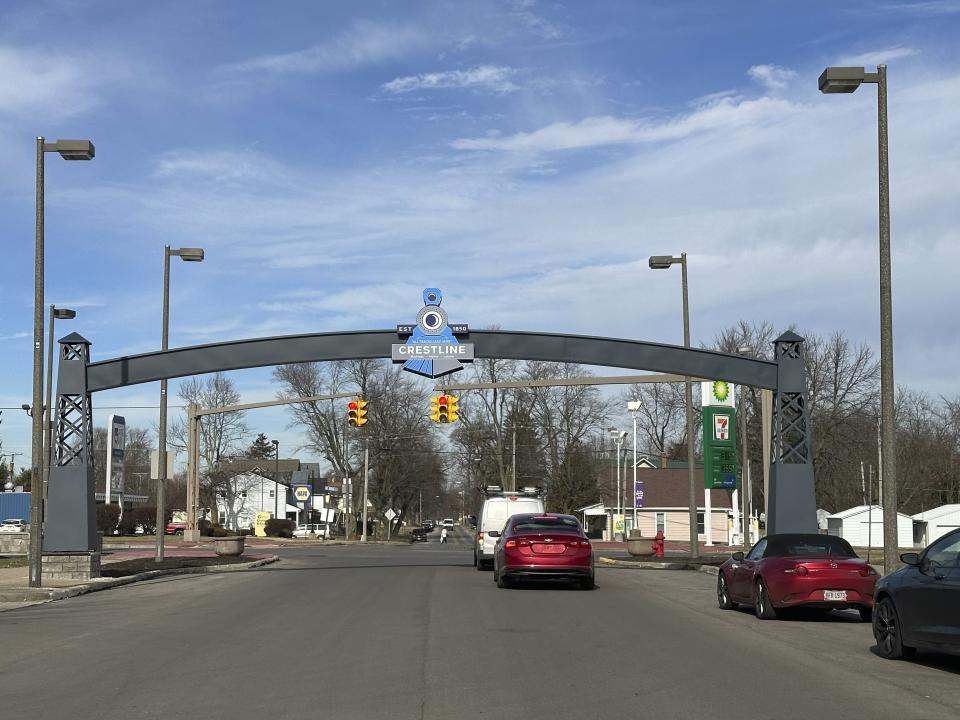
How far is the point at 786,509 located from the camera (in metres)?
26.6

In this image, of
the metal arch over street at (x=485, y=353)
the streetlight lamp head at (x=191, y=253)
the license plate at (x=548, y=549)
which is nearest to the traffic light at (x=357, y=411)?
the streetlight lamp head at (x=191, y=253)

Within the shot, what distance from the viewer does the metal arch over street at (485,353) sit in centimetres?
2848

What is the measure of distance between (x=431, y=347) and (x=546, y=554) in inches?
347

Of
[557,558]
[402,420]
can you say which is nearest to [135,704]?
[557,558]

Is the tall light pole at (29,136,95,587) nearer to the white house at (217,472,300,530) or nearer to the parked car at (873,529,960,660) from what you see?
the parked car at (873,529,960,660)

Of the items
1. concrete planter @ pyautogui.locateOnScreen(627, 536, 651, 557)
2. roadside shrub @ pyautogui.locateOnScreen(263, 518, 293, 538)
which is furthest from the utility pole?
concrete planter @ pyautogui.locateOnScreen(627, 536, 651, 557)

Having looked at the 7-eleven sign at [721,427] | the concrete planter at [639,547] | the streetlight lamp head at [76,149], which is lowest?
the concrete planter at [639,547]

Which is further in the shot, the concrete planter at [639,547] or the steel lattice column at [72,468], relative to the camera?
the concrete planter at [639,547]

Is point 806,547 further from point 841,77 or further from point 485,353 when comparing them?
point 485,353

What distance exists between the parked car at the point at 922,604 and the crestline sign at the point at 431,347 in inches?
701

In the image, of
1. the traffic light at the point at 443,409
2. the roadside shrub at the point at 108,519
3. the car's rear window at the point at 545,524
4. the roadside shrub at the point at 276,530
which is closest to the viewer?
the car's rear window at the point at 545,524

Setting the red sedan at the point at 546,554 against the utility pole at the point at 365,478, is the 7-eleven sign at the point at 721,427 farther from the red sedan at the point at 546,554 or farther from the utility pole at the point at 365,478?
the utility pole at the point at 365,478

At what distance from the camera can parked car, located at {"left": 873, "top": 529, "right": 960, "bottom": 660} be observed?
11.1 metres

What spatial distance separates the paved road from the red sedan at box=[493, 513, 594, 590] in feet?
5.60
